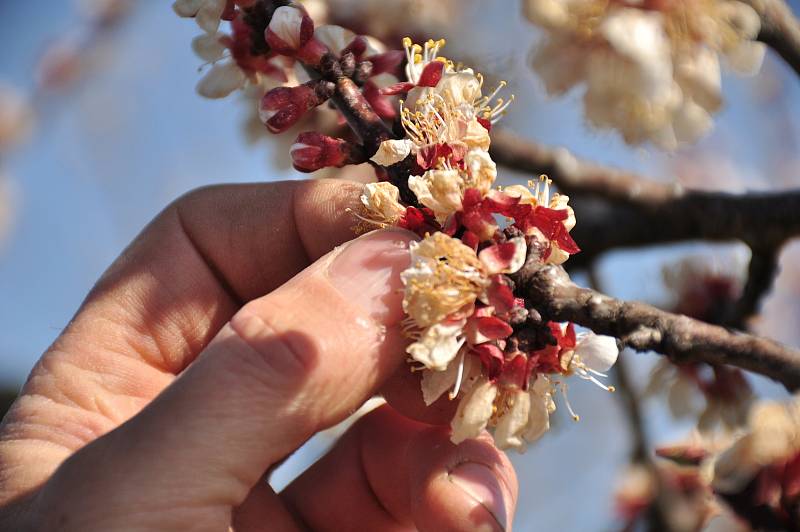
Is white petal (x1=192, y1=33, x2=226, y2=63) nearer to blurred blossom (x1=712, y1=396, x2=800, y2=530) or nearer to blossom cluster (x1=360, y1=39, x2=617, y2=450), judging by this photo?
blossom cluster (x1=360, y1=39, x2=617, y2=450)

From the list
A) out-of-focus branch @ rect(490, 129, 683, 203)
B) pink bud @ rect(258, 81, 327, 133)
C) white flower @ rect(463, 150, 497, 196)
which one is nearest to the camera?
white flower @ rect(463, 150, 497, 196)

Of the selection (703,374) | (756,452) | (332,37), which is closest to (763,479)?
(756,452)

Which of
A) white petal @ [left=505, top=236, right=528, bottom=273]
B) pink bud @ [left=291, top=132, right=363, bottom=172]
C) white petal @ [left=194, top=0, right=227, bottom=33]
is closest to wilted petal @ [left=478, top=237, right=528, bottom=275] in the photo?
white petal @ [left=505, top=236, right=528, bottom=273]

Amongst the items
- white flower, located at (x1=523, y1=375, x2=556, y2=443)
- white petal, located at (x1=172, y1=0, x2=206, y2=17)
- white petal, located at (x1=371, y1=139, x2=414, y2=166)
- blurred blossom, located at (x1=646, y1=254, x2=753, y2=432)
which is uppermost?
white petal, located at (x1=172, y1=0, x2=206, y2=17)

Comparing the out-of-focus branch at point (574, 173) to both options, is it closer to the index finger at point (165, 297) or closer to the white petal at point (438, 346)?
the index finger at point (165, 297)

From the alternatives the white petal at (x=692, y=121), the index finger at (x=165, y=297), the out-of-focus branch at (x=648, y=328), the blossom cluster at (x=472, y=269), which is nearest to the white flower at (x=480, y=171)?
the blossom cluster at (x=472, y=269)

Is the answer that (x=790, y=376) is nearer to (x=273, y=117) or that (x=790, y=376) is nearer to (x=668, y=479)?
(x=273, y=117)

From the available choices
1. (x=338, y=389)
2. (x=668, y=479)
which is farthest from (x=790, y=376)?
(x=668, y=479)
